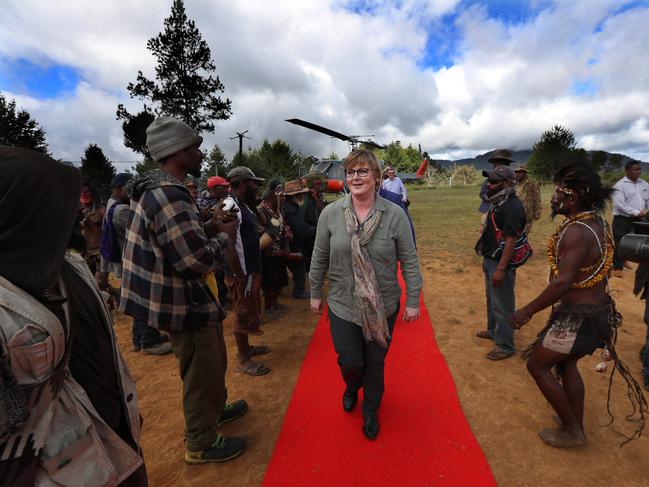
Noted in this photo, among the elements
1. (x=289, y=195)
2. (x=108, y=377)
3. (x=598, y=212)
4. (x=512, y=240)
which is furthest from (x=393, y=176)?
(x=108, y=377)

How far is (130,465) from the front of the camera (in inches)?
46.4

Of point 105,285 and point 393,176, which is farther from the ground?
point 393,176

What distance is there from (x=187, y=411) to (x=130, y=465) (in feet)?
3.15

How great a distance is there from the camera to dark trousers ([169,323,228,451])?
6.53 feet

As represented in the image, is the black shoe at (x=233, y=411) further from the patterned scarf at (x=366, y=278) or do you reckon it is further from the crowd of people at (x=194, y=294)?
the patterned scarf at (x=366, y=278)

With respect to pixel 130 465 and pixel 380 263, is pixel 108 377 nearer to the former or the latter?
pixel 130 465

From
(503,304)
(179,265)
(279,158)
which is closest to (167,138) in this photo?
(179,265)

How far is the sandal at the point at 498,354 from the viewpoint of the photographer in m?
3.38

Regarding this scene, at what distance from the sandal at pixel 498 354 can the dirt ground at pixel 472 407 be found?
0.06 m

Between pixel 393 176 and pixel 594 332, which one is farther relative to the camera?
pixel 393 176

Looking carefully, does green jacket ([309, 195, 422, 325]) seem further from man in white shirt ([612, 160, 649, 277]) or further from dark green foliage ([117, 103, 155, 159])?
dark green foliage ([117, 103, 155, 159])

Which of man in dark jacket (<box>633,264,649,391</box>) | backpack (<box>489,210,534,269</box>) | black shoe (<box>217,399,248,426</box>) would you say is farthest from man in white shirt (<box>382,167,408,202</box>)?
black shoe (<box>217,399,248,426</box>)

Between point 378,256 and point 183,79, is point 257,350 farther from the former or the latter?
point 183,79

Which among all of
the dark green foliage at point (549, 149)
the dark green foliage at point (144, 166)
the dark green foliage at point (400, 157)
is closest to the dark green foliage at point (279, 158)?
the dark green foliage at point (144, 166)
